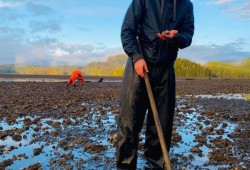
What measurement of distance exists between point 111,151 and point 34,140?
215 cm

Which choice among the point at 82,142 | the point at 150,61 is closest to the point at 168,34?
the point at 150,61

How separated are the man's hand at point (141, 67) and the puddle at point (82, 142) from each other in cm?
215

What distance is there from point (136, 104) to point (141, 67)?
674 mm

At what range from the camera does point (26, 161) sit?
7754mm

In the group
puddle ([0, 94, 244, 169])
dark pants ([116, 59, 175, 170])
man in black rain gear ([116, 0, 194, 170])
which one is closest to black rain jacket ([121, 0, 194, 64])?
man in black rain gear ([116, 0, 194, 170])

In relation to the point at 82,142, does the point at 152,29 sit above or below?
above

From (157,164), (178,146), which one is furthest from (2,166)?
(178,146)

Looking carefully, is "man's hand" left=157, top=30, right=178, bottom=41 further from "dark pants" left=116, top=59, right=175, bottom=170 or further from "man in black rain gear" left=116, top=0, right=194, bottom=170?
"dark pants" left=116, top=59, right=175, bottom=170

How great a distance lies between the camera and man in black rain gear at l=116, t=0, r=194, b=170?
6184 millimetres

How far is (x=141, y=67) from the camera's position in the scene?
6.04 metres

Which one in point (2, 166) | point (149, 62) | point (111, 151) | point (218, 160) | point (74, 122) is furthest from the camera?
point (74, 122)

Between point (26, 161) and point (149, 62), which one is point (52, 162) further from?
point (149, 62)

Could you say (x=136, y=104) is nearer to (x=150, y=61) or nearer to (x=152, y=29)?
(x=150, y=61)

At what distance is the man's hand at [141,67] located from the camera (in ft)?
19.8
